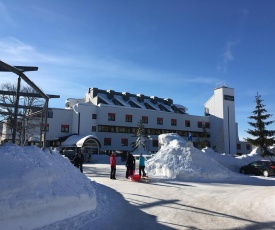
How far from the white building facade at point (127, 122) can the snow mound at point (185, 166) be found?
1057 inches

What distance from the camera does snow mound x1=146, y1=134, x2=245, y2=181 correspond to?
2112 cm

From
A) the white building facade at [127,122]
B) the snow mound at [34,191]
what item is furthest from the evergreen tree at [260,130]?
the snow mound at [34,191]

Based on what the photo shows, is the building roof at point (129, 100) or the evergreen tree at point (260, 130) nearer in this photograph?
the evergreen tree at point (260, 130)

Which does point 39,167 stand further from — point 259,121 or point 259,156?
point 259,121

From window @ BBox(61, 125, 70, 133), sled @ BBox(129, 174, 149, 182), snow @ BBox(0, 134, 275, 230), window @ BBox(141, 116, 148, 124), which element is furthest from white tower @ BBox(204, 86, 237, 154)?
snow @ BBox(0, 134, 275, 230)

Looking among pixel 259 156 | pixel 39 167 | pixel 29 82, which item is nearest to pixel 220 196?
pixel 39 167

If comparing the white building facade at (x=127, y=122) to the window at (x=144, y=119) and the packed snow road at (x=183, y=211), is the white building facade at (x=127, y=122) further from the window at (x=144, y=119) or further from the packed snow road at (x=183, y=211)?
the packed snow road at (x=183, y=211)

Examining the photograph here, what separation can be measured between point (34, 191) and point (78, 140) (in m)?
43.9

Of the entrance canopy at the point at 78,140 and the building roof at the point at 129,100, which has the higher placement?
the building roof at the point at 129,100

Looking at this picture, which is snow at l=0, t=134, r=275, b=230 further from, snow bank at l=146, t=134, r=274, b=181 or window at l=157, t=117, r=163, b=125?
window at l=157, t=117, r=163, b=125

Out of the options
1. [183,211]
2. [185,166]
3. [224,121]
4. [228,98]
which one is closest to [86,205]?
[183,211]

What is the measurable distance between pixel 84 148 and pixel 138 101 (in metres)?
24.9

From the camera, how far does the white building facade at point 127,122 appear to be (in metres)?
55.4

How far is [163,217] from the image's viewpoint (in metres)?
8.93
